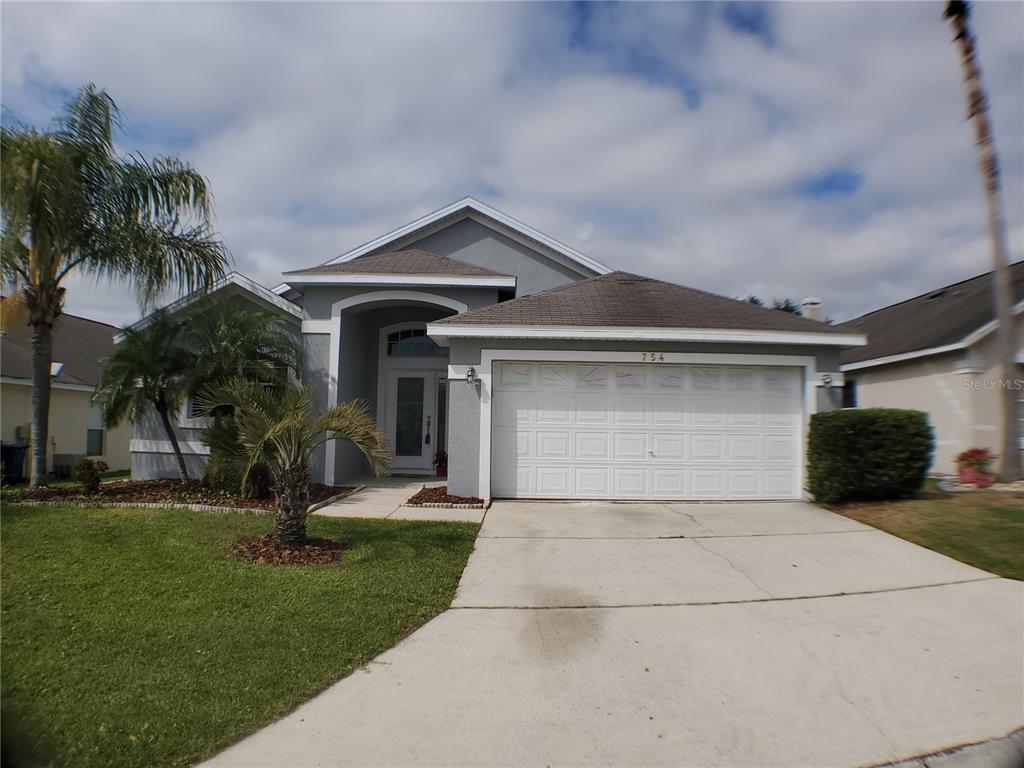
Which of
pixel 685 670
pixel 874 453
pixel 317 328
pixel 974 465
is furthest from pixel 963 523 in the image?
pixel 317 328

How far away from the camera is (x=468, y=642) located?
14.8 ft

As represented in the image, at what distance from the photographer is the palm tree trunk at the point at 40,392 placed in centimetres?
963

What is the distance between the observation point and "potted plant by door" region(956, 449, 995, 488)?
1047 centimetres

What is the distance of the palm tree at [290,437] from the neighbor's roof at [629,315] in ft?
10.7

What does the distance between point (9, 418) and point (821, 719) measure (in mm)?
18722

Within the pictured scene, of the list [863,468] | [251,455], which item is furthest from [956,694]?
[251,455]

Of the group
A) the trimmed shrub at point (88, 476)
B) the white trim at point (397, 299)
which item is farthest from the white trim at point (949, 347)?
the trimmed shrub at point (88, 476)

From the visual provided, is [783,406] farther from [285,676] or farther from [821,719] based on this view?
[285,676]

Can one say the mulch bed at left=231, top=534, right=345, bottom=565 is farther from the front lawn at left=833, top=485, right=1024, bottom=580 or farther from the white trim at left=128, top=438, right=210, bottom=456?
the front lawn at left=833, top=485, right=1024, bottom=580

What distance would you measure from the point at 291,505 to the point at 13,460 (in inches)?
481

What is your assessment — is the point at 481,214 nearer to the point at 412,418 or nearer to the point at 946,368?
the point at 412,418

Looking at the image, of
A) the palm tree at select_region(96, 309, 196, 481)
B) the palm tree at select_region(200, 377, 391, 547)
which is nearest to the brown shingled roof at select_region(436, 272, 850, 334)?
the palm tree at select_region(200, 377, 391, 547)

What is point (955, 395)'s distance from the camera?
12.2 meters

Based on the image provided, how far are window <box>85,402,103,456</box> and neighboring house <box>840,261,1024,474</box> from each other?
2120cm
